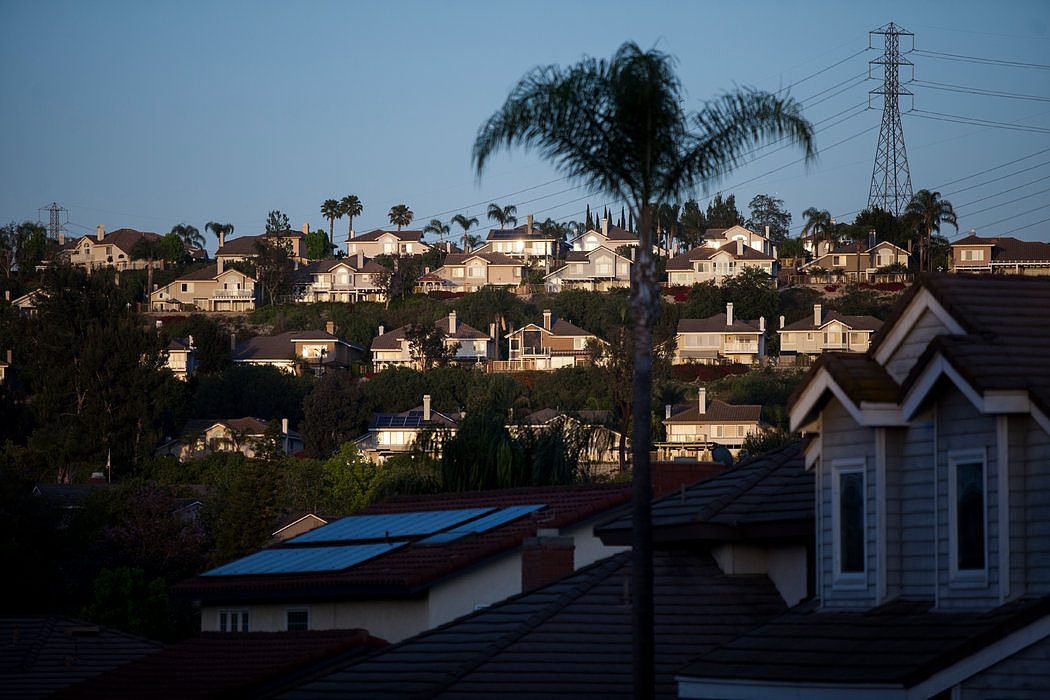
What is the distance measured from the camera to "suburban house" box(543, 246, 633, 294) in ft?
561

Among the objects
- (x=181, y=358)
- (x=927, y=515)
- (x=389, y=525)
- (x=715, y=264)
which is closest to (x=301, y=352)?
(x=181, y=358)

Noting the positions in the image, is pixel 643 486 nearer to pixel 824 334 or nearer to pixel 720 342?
pixel 824 334

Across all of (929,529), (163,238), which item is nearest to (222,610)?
(929,529)

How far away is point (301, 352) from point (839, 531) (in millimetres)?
133486

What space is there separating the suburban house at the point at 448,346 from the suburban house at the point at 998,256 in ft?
140

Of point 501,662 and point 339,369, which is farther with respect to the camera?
point 339,369

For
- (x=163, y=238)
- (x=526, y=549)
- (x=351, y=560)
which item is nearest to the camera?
(x=526, y=549)

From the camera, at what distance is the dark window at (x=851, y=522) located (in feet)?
58.3

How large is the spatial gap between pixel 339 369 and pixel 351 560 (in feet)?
387

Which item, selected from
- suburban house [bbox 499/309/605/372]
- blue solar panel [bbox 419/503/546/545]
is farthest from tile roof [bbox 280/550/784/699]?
suburban house [bbox 499/309/605/372]

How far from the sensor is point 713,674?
1709cm

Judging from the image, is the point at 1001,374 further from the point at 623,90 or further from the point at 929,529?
the point at 623,90

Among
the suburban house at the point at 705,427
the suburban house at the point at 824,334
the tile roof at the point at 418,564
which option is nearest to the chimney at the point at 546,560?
the tile roof at the point at 418,564

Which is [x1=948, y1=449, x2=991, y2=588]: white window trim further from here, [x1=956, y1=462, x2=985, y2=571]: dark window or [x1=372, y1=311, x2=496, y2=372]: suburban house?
A: [x1=372, y1=311, x2=496, y2=372]: suburban house
